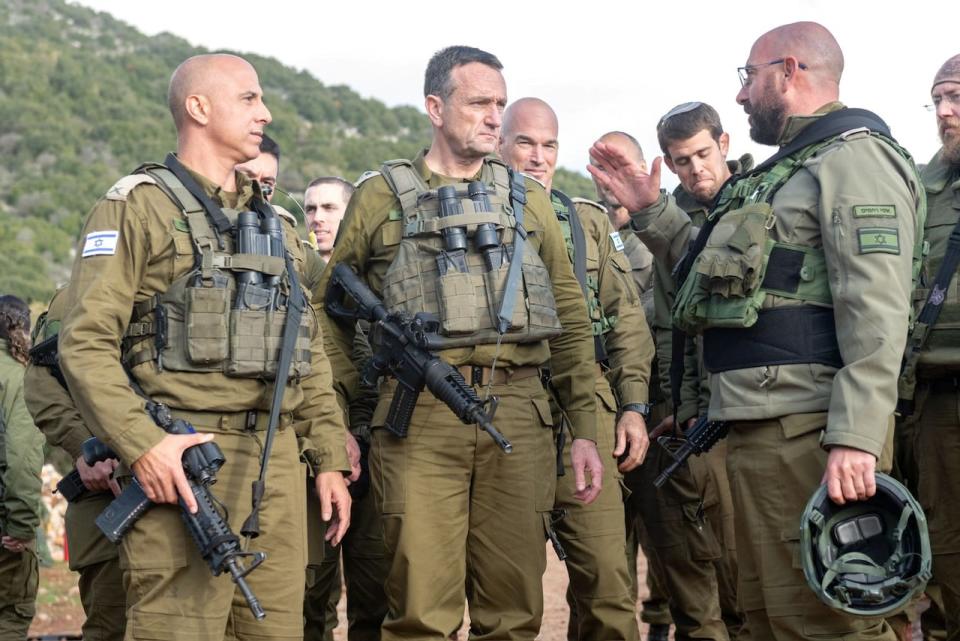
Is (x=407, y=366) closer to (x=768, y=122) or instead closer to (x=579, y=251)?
(x=579, y=251)

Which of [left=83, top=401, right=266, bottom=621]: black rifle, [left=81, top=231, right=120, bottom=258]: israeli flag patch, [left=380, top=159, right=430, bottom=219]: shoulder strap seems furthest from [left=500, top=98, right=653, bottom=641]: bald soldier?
[left=81, top=231, right=120, bottom=258]: israeli flag patch

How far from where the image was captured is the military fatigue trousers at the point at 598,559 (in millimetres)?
5609

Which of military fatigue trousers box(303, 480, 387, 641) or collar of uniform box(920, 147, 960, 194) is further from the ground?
collar of uniform box(920, 147, 960, 194)

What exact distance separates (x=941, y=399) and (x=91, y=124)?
40.0 m

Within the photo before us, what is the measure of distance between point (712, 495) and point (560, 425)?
47.4 inches

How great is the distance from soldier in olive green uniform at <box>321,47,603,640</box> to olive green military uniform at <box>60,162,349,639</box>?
1.71ft

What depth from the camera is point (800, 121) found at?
4582 mm

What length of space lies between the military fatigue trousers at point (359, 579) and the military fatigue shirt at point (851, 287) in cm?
265

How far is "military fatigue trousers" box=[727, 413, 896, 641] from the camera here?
423cm

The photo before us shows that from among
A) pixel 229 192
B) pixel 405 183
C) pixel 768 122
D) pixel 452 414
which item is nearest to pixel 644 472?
pixel 452 414

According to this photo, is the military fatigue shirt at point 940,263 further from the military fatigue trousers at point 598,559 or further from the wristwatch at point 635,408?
the military fatigue trousers at point 598,559

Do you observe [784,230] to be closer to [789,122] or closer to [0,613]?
[789,122]

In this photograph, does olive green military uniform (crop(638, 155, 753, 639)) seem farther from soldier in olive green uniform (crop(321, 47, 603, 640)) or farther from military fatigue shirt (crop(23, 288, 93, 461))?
military fatigue shirt (crop(23, 288, 93, 461))

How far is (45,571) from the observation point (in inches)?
503
